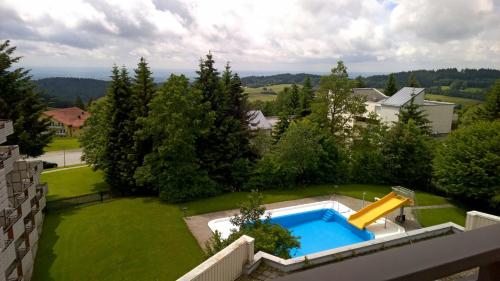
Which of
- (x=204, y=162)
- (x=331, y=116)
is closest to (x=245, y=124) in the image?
(x=204, y=162)

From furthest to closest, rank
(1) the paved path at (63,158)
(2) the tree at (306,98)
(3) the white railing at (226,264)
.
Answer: (2) the tree at (306,98) < (1) the paved path at (63,158) < (3) the white railing at (226,264)

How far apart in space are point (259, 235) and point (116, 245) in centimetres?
679

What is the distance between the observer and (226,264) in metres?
8.55

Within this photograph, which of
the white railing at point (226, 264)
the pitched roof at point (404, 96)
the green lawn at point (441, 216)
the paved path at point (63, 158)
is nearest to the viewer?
the white railing at point (226, 264)

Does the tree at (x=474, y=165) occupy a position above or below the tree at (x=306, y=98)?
below

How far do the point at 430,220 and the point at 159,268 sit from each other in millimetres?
12505

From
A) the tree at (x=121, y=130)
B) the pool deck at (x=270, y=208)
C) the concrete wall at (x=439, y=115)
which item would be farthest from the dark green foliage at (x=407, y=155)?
the tree at (x=121, y=130)

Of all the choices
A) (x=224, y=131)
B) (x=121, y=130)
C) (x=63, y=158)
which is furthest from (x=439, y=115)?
(x=63, y=158)

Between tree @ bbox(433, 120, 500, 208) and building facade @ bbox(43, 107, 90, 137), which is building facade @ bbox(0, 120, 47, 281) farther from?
building facade @ bbox(43, 107, 90, 137)

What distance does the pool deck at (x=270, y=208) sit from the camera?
1523 cm

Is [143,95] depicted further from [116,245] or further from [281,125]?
[281,125]

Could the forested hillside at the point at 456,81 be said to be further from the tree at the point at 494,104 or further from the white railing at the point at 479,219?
the white railing at the point at 479,219

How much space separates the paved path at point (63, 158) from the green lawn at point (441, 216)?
28891mm

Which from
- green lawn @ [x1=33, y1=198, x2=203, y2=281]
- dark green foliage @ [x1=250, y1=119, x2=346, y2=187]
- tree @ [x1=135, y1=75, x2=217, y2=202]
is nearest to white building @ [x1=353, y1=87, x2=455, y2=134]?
dark green foliage @ [x1=250, y1=119, x2=346, y2=187]
